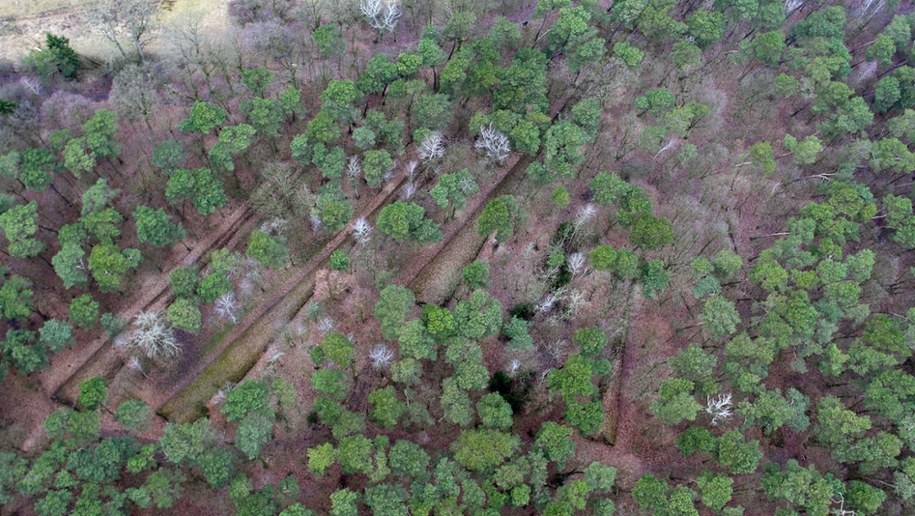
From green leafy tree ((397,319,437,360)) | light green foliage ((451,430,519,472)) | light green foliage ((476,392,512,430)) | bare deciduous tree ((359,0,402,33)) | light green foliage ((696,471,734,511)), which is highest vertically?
bare deciduous tree ((359,0,402,33))

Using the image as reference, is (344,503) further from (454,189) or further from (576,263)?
(576,263)

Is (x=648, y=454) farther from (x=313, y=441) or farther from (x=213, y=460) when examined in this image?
(x=213, y=460)

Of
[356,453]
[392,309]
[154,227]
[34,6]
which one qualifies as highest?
[34,6]

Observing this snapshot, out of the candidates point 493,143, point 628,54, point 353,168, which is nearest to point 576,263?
point 493,143

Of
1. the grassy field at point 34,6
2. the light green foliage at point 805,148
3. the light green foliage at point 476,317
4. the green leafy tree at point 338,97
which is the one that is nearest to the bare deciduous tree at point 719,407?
the light green foliage at point 476,317

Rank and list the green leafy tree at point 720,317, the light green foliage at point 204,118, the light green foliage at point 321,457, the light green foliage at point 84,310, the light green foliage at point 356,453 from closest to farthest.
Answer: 1. the light green foliage at point 356,453
2. the light green foliage at point 321,457
3. the light green foliage at point 84,310
4. the green leafy tree at point 720,317
5. the light green foliage at point 204,118

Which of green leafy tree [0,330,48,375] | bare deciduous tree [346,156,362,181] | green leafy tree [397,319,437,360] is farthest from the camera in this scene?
bare deciduous tree [346,156,362,181]

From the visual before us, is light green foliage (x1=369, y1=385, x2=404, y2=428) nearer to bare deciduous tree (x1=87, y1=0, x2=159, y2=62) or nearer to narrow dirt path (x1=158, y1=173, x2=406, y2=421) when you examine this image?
narrow dirt path (x1=158, y1=173, x2=406, y2=421)

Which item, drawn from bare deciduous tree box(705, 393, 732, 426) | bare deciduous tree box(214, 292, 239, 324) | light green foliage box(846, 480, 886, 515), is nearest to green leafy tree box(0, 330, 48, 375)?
bare deciduous tree box(214, 292, 239, 324)

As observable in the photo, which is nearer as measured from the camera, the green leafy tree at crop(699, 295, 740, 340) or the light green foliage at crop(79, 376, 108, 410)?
the light green foliage at crop(79, 376, 108, 410)

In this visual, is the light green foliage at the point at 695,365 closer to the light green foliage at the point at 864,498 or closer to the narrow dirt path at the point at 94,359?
the light green foliage at the point at 864,498

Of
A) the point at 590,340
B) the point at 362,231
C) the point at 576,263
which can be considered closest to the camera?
the point at 590,340

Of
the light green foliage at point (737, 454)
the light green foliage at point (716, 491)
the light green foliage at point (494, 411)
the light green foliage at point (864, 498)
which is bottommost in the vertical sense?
the light green foliage at point (864, 498)
